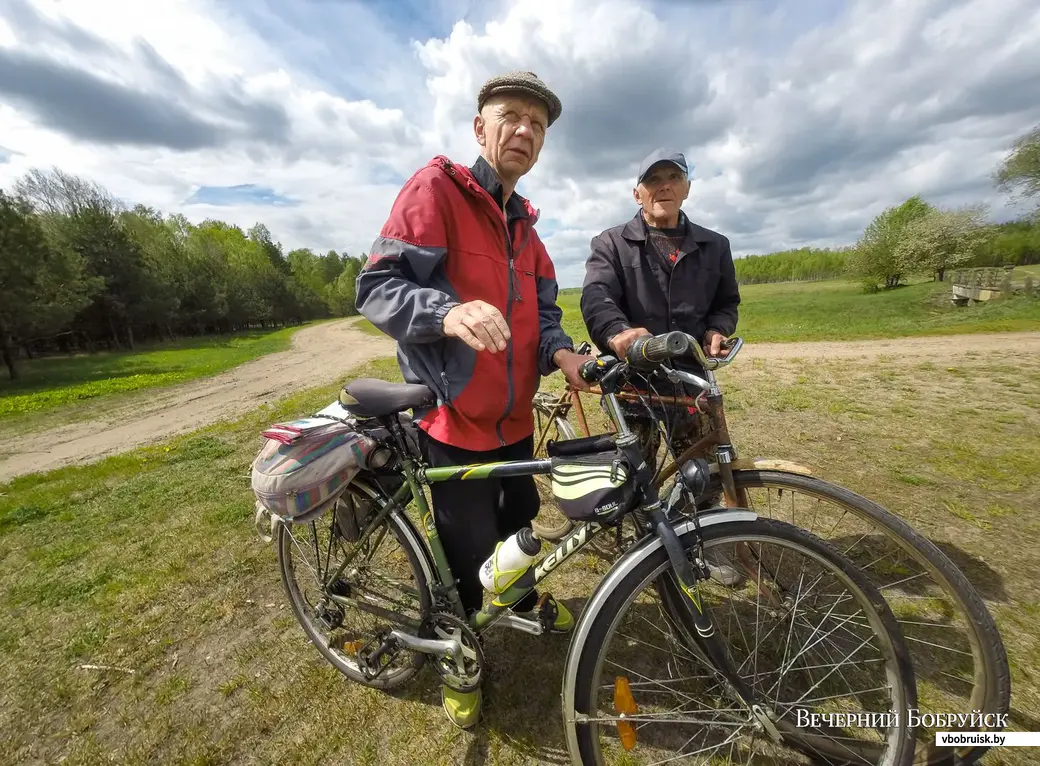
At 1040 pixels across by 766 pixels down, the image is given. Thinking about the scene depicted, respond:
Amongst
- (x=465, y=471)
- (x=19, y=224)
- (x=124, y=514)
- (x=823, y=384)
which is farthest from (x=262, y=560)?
(x=19, y=224)

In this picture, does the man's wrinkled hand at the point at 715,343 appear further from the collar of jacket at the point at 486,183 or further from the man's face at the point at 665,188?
the collar of jacket at the point at 486,183

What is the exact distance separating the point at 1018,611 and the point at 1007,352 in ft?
35.9

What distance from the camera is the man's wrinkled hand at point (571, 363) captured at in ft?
6.58

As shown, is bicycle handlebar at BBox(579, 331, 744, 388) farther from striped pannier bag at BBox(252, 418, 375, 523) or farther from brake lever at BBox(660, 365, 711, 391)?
striped pannier bag at BBox(252, 418, 375, 523)

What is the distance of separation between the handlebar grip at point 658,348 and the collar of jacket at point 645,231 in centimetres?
156

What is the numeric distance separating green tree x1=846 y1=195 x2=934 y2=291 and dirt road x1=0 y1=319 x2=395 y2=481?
50197mm

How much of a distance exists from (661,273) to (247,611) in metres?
3.97

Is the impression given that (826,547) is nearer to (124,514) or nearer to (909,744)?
(909,744)

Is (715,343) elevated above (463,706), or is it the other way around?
(715,343)

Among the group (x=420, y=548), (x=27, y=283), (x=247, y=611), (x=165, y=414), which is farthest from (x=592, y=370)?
(x=27, y=283)

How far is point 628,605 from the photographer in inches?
62.4

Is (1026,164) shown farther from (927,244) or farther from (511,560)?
(511,560)

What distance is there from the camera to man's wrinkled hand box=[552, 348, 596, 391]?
6.58ft

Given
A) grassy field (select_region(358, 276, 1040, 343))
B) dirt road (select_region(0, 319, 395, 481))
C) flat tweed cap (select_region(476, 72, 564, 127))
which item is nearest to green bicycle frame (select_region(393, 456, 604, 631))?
flat tweed cap (select_region(476, 72, 564, 127))
